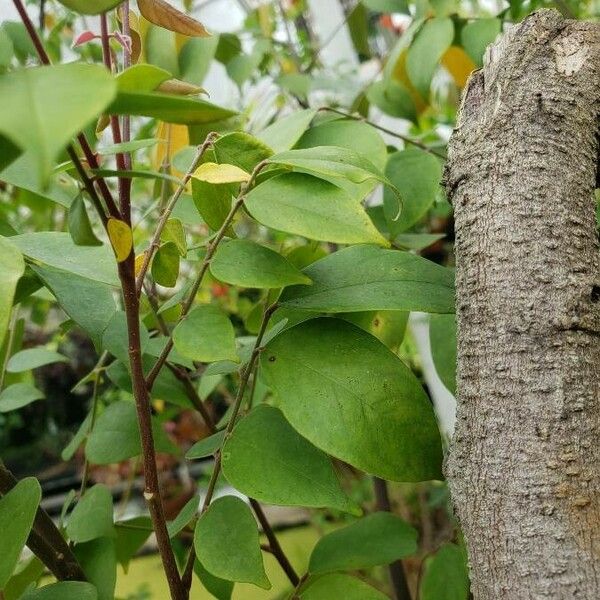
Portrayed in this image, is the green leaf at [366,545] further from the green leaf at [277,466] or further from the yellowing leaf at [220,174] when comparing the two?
the yellowing leaf at [220,174]

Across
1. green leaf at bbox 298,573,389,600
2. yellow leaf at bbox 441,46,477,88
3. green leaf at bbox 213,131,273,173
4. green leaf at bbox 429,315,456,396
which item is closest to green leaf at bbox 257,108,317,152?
green leaf at bbox 213,131,273,173

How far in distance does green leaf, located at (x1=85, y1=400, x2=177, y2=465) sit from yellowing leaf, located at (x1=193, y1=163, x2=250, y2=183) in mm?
248

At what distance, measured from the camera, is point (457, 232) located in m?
0.36

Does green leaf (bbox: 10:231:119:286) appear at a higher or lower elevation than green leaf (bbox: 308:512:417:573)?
higher

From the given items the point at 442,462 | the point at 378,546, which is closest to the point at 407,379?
the point at 442,462

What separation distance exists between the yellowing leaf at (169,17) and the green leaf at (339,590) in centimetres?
32

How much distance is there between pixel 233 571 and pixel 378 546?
0.15 meters

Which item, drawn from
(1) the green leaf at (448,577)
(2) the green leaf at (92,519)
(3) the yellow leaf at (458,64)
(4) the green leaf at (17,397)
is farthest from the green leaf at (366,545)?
(3) the yellow leaf at (458,64)

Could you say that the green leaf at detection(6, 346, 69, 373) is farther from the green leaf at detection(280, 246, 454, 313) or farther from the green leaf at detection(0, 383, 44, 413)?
the green leaf at detection(280, 246, 454, 313)

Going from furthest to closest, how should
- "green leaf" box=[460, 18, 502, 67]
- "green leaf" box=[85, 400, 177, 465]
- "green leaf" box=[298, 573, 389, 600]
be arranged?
1. "green leaf" box=[460, 18, 502, 67]
2. "green leaf" box=[85, 400, 177, 465]
3. "green leaf" box=[298, 573, 389, 600]

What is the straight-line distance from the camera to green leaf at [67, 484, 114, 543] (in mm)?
444

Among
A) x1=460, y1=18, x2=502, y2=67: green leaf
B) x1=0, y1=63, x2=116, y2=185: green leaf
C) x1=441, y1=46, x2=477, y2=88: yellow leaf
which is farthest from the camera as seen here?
x1=441, y1=46, x2=477, y2=88: yellow leaf

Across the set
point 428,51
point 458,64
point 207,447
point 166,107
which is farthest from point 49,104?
point 458,64

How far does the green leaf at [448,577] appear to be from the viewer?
1.51ft
